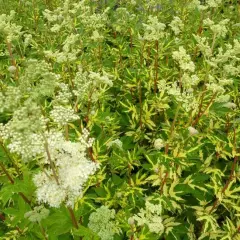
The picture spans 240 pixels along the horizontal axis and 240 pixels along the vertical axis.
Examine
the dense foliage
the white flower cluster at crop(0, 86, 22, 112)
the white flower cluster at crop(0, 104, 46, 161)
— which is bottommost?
the dense foliage

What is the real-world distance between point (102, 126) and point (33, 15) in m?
3.04

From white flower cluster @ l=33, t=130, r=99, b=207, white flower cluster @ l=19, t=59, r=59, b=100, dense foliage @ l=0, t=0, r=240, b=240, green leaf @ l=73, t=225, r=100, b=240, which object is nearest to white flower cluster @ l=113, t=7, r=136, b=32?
dense foliage @ l=0, t=0, r=240, b=240

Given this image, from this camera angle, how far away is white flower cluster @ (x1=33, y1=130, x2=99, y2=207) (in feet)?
5.94

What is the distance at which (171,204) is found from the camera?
281 centimetres

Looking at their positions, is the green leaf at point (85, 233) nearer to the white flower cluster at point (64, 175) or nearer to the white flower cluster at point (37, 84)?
the white flower cluster at point (64, 175)

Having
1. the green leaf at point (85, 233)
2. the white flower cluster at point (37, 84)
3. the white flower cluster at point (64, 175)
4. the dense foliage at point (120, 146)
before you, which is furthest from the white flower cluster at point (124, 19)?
the green leaf at point (85, 233)

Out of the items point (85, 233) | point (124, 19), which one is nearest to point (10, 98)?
point (85, 233)

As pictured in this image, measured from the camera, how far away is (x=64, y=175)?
6.12ft

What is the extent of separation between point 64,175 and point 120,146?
98cm

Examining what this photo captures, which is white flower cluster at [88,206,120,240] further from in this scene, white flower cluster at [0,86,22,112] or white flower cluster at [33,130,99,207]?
white flower cluster at [0,86,22,112]

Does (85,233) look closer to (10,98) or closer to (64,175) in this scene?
(64,175)

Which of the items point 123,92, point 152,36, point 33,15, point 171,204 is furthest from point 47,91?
point 33,15

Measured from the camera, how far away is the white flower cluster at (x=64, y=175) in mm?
1812

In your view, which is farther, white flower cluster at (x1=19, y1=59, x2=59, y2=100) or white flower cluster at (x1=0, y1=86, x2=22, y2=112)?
white flower cluster at (x1=19, y1=59, x2=59, y2=100)
